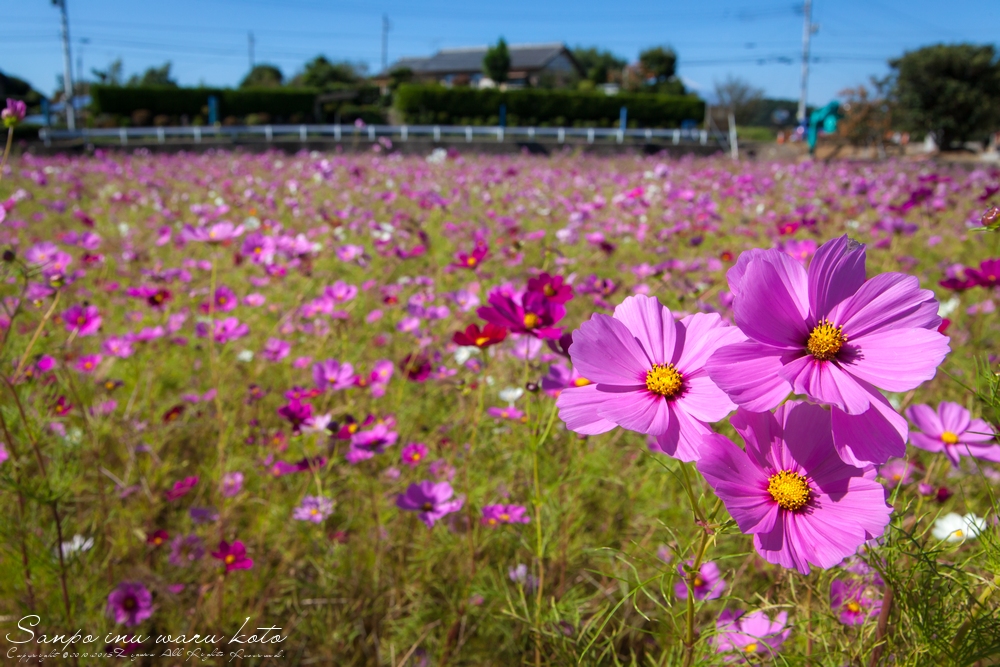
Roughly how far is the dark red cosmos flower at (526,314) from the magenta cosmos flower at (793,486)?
13.8 inches

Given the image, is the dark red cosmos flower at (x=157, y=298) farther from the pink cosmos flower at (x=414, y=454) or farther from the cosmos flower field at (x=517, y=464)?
the pink cosmos flower at (x=414, y=454)

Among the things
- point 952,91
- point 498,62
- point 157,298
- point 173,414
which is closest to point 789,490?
point 173,414

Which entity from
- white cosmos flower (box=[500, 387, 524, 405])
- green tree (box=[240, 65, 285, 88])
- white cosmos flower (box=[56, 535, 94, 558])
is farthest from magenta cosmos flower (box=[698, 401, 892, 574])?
green tree (box=[240, 65, 285, 88])

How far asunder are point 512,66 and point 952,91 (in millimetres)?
33774

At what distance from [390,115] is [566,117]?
6759 millimetres

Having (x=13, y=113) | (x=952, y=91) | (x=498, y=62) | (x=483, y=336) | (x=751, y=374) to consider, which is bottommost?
(x=483, y=336)

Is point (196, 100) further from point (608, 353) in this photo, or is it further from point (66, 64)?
point (608, 353)

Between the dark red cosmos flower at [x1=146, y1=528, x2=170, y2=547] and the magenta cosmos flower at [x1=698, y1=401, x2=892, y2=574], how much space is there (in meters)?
1.13

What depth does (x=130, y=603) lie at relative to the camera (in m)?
0.97

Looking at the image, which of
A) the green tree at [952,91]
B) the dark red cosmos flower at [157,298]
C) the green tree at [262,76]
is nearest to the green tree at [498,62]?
the green tree at [262,76]

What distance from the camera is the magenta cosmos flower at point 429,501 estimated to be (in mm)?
972

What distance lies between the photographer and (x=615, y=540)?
1.25m

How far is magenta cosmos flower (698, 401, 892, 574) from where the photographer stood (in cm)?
38

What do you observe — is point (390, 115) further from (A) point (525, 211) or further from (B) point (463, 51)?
(B) point (463, 51)
